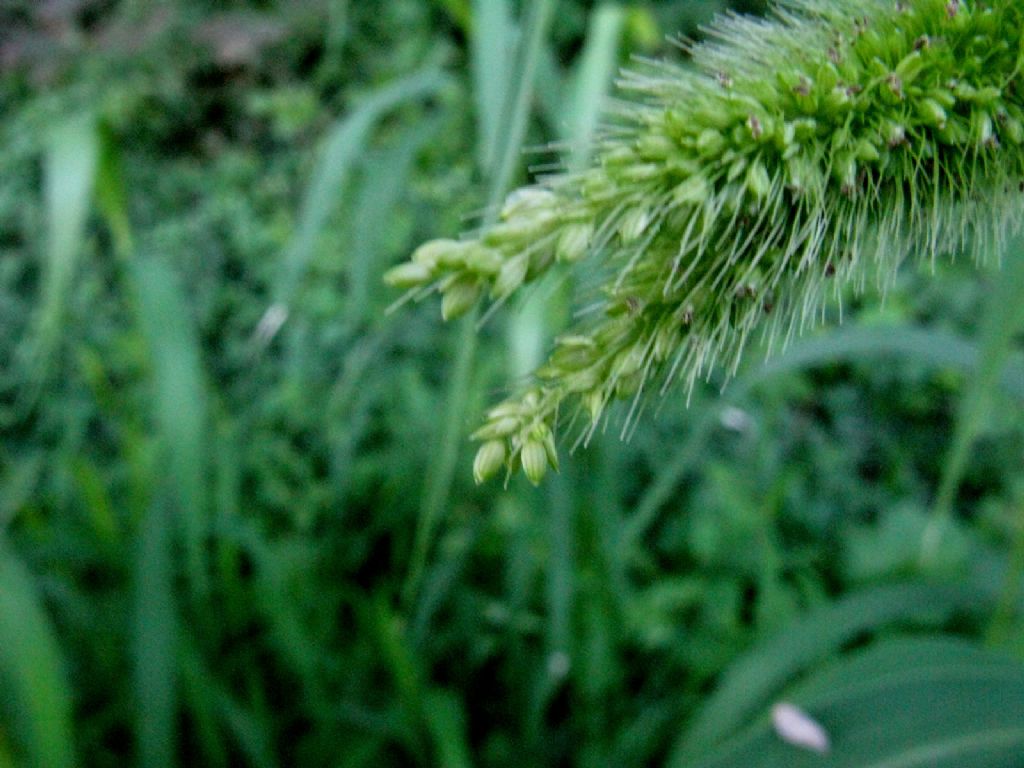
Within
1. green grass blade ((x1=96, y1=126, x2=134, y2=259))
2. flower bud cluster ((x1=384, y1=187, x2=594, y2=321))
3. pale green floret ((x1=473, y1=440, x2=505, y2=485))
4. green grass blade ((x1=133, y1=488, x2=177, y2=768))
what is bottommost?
green grass blade ((x1=133, y1=488, x2=177, y2=768))

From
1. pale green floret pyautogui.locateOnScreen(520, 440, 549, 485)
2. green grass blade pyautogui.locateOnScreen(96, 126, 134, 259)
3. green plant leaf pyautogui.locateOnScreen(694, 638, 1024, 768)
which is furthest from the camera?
green grass blade pyautogui.locateOnScreen(96, 126, 134, 259)

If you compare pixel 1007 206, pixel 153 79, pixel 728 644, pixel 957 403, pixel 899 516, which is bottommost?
pixel 728 644

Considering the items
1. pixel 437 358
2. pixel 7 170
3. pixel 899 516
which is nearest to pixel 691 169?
pixel 899 516

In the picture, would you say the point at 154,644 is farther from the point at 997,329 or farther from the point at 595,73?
the point at 997,329

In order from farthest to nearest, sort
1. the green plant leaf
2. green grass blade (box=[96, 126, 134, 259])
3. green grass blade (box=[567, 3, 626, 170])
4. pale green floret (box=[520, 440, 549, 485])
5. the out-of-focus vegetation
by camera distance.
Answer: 1. green grass blade (box=[96, 126, 134, 259])
2. green grass blade (box=[567, 3, 626, 170])
3. the out-of-focus vegetation
4. the green plant leaf
5. pale green floret (box=[520, 440, 549, 485])

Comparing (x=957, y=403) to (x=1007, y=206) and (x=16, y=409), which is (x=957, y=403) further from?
(x=16, y=409)

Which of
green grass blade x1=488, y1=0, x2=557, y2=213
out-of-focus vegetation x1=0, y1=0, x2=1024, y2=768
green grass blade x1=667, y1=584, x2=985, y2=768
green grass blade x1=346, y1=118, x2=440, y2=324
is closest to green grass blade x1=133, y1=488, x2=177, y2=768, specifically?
out-of-focus vegetation x1=0, y1=0, x2=1024, y2=768

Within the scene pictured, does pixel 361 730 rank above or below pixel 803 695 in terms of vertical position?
below

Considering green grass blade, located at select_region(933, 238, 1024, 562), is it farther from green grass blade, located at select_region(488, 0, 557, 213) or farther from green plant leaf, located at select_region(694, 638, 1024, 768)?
green grass blade, located at select_region(488, 0, 557, 213)
